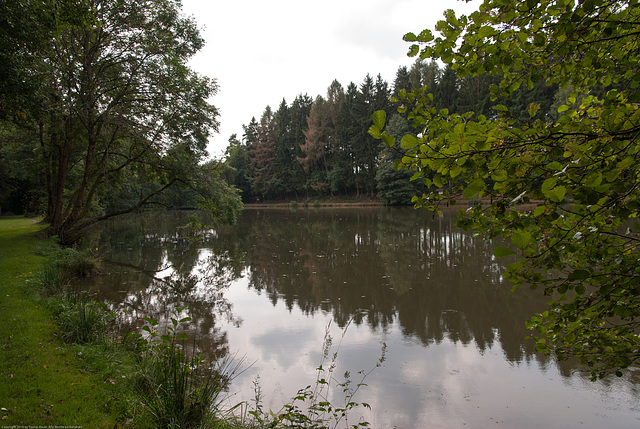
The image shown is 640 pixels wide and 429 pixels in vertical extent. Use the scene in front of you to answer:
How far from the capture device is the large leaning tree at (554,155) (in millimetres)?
1457

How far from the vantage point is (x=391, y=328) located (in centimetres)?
645

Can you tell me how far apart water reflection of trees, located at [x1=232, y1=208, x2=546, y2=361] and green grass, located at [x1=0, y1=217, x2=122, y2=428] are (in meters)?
3.54

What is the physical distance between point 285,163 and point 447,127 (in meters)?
60.8

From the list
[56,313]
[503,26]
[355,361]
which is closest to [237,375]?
[355,361]

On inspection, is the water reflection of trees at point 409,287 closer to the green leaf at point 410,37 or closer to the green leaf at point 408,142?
the green leaf at point 410,37

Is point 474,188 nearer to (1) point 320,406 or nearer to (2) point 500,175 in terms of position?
(2) point 500,175

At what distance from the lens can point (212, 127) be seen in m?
14.2

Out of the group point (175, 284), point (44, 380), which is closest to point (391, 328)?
point (44, 380)

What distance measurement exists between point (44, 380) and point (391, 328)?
5.03 metres

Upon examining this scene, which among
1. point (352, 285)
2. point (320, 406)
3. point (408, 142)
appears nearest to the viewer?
point (408, 142)

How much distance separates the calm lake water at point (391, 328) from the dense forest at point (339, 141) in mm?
33039

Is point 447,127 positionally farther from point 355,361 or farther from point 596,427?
point 355,361

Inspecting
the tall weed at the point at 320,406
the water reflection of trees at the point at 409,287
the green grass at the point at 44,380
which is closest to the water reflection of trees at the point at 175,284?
the water reflection of trees at the point at 409,287

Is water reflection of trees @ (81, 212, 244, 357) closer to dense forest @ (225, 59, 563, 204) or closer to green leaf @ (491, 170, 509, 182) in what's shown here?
green leaf @ (491, 170, 509, 182)
